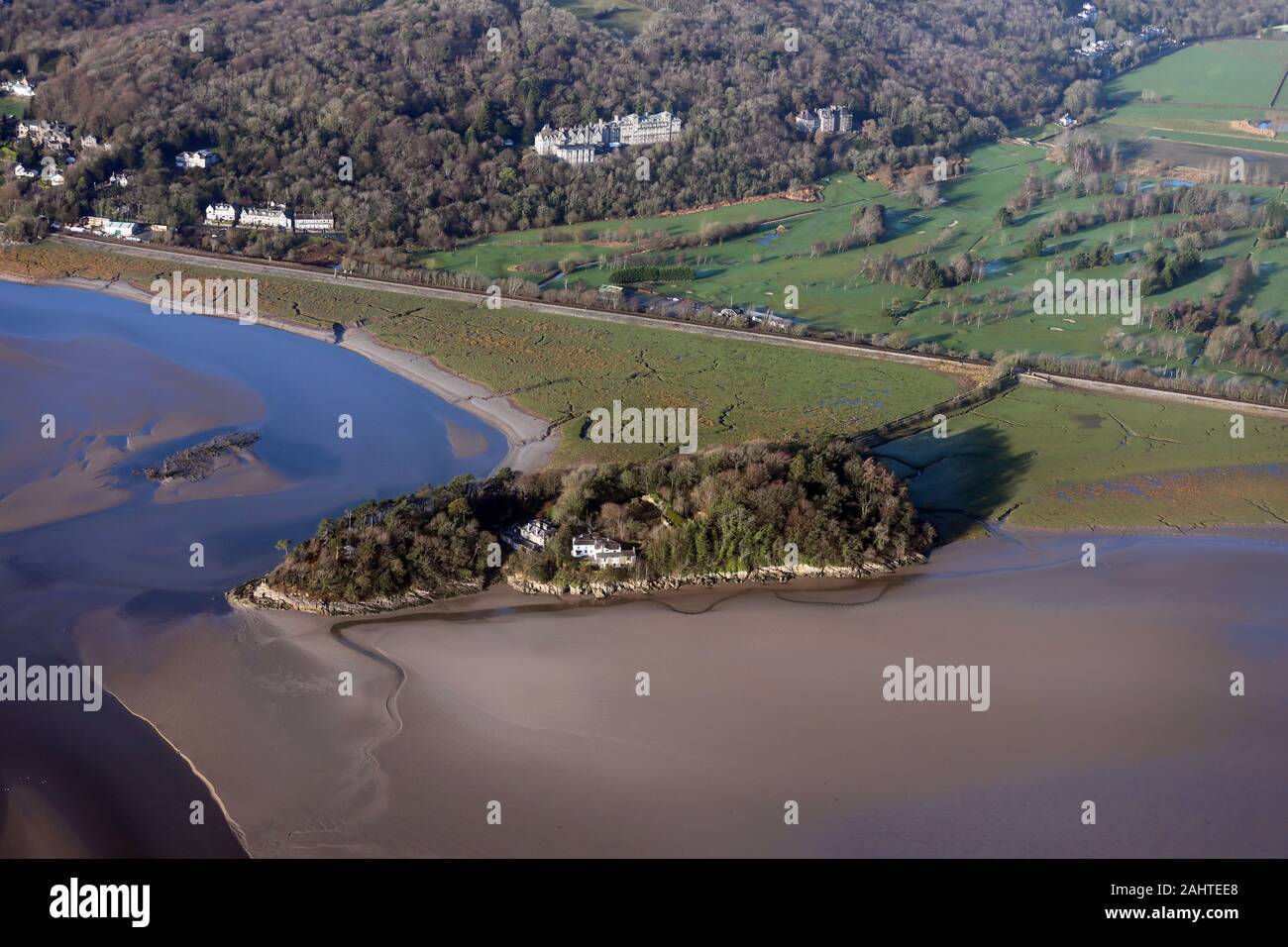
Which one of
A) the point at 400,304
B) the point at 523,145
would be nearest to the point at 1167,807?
the point at 400,304

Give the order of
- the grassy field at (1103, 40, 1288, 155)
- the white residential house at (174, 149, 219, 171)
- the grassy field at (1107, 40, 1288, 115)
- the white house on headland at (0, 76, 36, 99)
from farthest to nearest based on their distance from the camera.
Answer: the grassy field at (1107, 40, 1288, 115) < the grassy field at (1103, 40, 1288, 155) < the white house on headland at (0, 76, 36, 99) < the white residential house at (174, 149, 219, 171)

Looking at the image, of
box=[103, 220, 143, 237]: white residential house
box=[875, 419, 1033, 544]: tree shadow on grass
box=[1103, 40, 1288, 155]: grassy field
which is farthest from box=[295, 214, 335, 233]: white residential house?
box=[1103, 40, 1288, 155]: grassy field

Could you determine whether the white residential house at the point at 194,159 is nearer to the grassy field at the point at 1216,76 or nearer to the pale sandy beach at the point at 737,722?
the pale sandy beach at the point at 737,722

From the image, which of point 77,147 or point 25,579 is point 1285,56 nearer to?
point 77,147

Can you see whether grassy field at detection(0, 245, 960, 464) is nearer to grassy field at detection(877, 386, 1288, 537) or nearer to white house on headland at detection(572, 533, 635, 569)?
grassy field at detection(877, 386, 1288, 537)

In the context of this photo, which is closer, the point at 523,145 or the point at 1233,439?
the point at 1233,439

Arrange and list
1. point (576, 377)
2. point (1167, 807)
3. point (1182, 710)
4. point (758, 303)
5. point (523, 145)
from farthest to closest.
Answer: point (523, 145) → point (758, 303) → point (576, 377) → point (1182, 710) → point (1167, 807)
